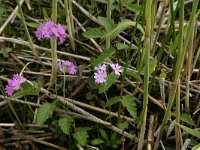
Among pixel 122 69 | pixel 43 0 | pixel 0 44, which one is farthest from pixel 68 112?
pixel 43 0

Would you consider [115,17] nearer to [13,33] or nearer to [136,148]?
[13,33]

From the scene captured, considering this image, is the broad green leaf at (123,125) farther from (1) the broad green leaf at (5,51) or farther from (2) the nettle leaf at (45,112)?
(1) the broad green leaf at (5,51)

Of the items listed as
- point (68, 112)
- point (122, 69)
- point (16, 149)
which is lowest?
point (16, 149)

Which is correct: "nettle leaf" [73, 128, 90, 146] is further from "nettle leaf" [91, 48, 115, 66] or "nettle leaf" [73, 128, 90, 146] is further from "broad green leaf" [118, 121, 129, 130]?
"nettle leaf" [91, 48, 115, 66]

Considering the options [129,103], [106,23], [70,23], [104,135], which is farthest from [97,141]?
[70,23]

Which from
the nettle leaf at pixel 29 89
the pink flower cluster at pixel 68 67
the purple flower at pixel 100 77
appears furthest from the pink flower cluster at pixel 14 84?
the purple flower at pixel 100 77

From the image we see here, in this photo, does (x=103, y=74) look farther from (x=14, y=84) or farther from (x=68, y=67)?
(x=14, y=84)
